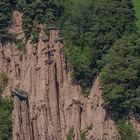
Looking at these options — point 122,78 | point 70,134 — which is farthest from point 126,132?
point 70,134

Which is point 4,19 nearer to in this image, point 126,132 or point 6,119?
point 6,119

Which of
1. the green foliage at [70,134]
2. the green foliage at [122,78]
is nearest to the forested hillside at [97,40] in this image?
the green foliage at [122,78]

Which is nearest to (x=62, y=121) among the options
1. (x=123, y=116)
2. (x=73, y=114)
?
(x=73, y=114)

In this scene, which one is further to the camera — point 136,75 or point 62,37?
point 62,37

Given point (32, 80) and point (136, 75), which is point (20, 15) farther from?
point (136, 75)

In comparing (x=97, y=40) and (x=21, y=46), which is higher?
(x=97, y=40)

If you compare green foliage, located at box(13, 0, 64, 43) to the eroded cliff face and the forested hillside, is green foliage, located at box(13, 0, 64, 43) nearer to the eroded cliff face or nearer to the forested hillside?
the forested hillside
